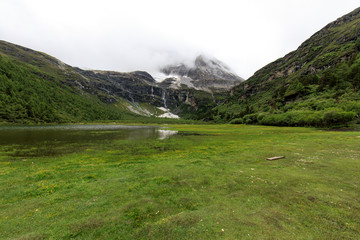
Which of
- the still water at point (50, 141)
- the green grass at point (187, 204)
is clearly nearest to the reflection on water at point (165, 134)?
the still water at point (50, 141)

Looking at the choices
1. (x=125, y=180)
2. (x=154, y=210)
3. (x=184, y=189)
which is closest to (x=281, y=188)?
(x=184, y=189)

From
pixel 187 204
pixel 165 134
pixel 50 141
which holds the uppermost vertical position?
pixel 187 204

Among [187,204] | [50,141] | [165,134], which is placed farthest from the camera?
[165,134]

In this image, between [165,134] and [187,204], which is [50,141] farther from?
[187,204]

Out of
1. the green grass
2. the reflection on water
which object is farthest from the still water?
the green grass

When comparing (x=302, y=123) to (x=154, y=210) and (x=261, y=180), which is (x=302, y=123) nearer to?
(x=261, y=180)

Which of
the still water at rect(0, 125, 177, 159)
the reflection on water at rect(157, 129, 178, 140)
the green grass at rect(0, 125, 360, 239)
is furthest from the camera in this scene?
the reflection on water at rect(157, 129, 178, 140)

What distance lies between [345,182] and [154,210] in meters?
16.4

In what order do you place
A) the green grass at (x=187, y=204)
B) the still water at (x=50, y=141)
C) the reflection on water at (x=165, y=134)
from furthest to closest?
the reflection on water at (x=165, y=134) < the still water at (x=50, y=141) < the green grass at (x=187, y=204)

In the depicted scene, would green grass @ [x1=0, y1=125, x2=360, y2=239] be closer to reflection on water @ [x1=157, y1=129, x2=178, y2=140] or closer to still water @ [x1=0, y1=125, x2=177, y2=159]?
still water @ [x1=0, y1=125, x2=177, y2=159]

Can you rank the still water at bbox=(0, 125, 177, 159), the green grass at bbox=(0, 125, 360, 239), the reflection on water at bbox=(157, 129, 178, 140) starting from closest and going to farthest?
the green grass at bbox=(0, 125, 360, 239), the still water at bbox=(0, 125, 177, 159), the reflection on water at bbox=(157, 129, 178, 140)

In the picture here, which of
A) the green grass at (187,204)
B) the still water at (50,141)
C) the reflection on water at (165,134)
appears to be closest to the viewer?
the green grass at (187,204)

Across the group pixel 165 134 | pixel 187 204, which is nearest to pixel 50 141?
pixel 165 134

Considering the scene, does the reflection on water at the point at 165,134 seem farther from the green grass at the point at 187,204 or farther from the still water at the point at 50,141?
the green grass at the point at 187,204
